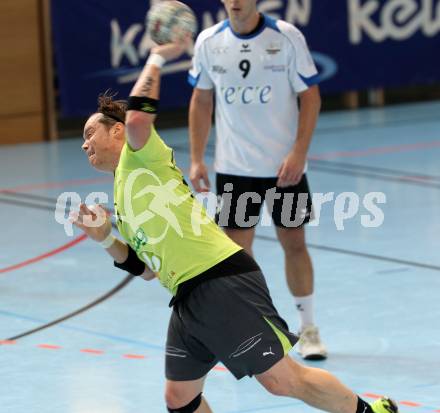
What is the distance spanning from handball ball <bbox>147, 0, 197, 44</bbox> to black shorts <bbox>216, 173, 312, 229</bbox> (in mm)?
1988

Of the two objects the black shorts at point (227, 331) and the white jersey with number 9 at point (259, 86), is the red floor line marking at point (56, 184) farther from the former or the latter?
the black shorts at point (227, 331)

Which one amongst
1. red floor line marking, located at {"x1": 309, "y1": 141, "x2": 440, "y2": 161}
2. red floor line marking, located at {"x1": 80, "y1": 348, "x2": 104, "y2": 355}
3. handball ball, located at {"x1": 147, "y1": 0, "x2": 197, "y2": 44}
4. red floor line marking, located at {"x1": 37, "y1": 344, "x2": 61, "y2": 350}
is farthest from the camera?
red floor line marking, located at {"x1": 309, "y1": 141, "x2": 440, "y2": 161}

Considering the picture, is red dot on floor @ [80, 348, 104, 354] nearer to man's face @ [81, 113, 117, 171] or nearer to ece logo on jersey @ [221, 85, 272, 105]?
ece logo on jersey @ [221, 85, 272, 105]

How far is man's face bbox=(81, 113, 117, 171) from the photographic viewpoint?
5.09m

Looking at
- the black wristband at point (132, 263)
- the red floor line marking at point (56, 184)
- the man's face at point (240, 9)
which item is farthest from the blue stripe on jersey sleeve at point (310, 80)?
the red floor line marking at point (56, 184)

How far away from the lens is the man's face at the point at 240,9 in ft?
22.1

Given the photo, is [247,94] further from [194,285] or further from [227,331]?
[227,331]

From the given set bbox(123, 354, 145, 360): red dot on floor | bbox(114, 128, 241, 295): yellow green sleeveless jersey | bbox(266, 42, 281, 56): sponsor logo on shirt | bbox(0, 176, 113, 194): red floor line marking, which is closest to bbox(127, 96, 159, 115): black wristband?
bbox(114, 128, 241, 295): yellow green sleeveless jersey

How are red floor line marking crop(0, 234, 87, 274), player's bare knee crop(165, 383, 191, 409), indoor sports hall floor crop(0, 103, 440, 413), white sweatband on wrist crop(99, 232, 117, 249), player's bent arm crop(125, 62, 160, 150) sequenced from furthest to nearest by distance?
red floor line marking crop(0, 234, 87, 274)
indoor sports hall floor crop(0, 103, 440, 413)
white sweatband on wrist crop(99, 232, 117, 249)
player's bare knee crop(165, 383, 191, 409)
player's bent arm crop(125, 62, 160, 150)

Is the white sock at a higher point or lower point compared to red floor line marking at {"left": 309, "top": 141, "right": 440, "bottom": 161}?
higher

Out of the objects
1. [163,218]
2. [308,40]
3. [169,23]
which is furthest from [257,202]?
[308,40]

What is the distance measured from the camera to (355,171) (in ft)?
41.6

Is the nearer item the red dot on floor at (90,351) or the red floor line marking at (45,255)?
the red dot on floor at (90,351)

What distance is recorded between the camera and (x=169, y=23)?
4883mm
